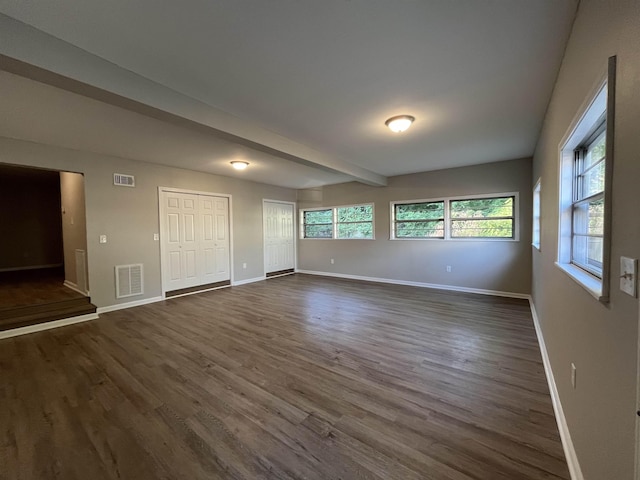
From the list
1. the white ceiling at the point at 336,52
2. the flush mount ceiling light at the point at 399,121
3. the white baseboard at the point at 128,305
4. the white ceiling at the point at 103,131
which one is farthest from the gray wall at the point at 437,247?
the white baseboard at the point at 128,305

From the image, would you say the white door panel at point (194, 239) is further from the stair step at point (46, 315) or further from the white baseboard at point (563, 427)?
the white baseboard at point (563, 427)

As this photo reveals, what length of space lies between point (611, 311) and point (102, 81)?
3.20m

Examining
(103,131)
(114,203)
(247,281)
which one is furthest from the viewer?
(247,281)

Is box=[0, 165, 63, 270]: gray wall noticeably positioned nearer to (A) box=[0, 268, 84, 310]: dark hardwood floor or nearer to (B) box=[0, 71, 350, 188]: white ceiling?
(A) box=[0, 268, 84, 310]: dark hardwood floor

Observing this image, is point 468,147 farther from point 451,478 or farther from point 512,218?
point 451,478

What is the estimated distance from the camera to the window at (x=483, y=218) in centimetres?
503

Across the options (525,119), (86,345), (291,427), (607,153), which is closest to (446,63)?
(607,153)

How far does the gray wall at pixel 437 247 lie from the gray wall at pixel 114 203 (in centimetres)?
354

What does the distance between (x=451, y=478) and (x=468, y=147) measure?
417cm

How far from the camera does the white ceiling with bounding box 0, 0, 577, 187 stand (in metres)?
1.55

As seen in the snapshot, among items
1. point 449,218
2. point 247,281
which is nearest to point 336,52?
point 449,218

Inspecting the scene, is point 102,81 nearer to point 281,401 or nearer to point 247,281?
point 281,401

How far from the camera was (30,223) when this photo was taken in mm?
7371

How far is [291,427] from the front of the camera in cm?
179
